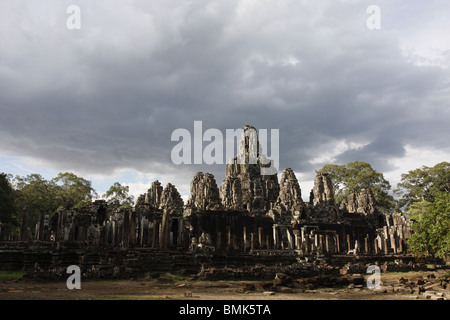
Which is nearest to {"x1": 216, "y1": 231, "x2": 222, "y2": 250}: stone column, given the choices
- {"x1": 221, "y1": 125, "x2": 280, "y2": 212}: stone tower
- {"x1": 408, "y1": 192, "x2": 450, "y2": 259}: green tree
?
{"x1": 221, "y1": 125, "x2": 280, "y2": 212}: stone tower

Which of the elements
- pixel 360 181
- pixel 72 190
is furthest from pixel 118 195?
pixel 360 181

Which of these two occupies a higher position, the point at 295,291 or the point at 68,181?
the point at 68,181

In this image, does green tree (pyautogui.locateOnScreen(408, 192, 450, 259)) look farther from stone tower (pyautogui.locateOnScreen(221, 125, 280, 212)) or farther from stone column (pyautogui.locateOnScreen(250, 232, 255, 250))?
stone tower (pyautogui.locateOnScreen(221, 125, 280, 212))

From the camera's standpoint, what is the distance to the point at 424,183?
5706cm

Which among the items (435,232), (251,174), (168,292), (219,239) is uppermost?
(251,174)

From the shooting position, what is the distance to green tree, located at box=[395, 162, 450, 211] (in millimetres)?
54000

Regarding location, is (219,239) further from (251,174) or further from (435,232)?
(251,174)

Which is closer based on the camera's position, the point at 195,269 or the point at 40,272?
the point at 40,272

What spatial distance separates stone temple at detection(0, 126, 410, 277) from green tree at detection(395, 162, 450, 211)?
41.2 ft

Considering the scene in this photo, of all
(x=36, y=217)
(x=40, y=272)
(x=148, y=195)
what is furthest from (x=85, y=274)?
(x=148, y=195)

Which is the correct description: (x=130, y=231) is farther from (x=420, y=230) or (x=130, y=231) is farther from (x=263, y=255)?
(x=420, y=230)

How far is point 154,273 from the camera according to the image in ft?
58.6

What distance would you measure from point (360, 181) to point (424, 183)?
10.0 m
